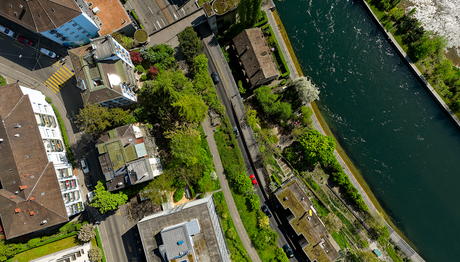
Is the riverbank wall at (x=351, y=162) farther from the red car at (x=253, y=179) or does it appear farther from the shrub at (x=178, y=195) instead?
the shrub at (x=178, y=195)

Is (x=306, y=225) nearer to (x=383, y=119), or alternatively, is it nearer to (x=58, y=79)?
(x=383, y=119)

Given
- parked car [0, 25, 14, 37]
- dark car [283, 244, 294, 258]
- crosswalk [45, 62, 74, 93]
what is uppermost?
parked car [0, 25, 14, 37]

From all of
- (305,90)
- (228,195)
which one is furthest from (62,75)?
(305,90)

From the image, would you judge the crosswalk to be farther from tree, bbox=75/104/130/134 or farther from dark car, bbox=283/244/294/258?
dark car, bbox=283/244/294/258

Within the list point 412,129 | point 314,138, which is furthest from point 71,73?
point 412,129

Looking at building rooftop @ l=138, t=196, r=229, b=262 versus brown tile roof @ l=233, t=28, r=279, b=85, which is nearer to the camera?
building rooftop @ l=138, t=196, r=229, b=262

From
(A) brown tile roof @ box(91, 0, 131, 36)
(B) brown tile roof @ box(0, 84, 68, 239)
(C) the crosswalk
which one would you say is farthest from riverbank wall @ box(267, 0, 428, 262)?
(B) brown tile roof @ box(0, 84, 68, 239)
